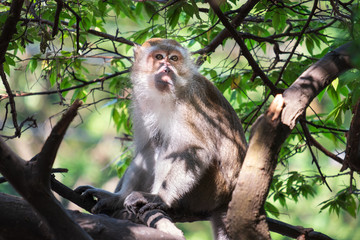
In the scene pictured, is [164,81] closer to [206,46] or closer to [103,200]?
[206,46]

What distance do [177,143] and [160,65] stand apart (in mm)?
1030

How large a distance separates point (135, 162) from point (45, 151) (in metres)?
3.07

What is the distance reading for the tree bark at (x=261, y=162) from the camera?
3.19 m

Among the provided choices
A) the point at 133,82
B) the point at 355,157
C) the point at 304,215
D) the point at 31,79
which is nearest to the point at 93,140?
the point at 31,79

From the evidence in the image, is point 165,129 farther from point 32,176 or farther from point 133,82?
point 32,176

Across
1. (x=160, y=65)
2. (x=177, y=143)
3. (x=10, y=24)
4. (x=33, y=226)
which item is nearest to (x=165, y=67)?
(x=160, y=65)

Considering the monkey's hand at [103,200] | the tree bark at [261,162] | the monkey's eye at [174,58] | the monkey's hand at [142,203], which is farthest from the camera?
the monkey's eye at [174,58]

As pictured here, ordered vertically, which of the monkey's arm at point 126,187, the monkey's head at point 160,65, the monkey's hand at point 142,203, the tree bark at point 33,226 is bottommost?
the tree bark at point 33,226

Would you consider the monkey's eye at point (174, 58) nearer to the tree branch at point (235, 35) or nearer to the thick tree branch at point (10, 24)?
the tree branch at point (235, 35)

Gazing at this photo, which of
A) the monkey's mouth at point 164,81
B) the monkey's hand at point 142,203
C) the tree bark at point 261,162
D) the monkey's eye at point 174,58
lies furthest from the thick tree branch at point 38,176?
the monkey's eye at point 174,58

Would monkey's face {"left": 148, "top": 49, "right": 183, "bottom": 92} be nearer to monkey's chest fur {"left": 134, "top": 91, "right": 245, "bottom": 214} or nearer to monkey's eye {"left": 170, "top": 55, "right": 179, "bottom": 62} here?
monkey's eye {"left": 170, "top": 55, "right": 179, "bottom": 62}

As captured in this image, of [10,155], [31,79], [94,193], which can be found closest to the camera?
[10,155]

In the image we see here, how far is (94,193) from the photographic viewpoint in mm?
4805

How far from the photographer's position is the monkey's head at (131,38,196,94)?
5.29m
